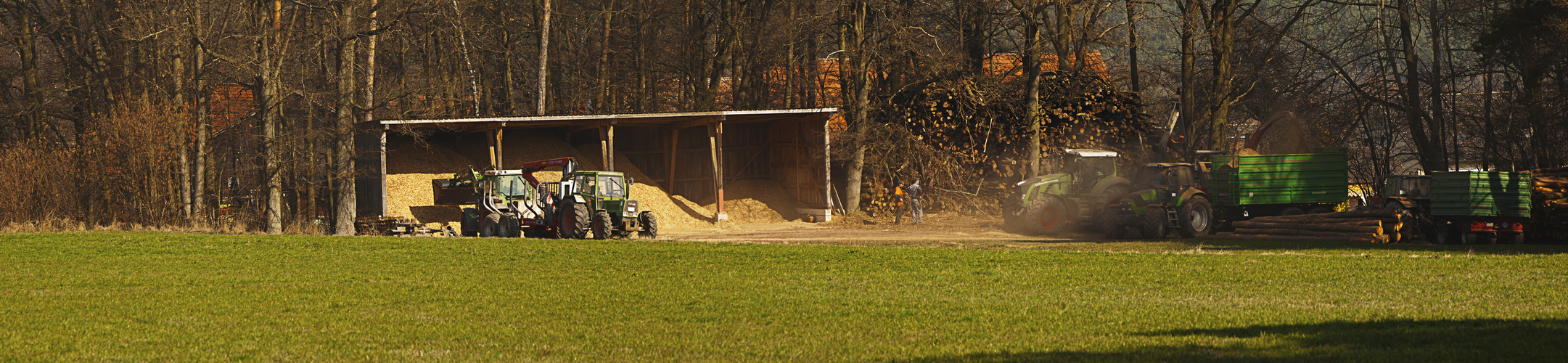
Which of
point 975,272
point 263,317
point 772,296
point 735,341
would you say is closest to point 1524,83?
point 975,272

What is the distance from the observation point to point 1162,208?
20.7 m

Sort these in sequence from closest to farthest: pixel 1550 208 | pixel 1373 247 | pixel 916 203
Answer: pixel 1373 247
pixel 1550 208
pixel 916 203

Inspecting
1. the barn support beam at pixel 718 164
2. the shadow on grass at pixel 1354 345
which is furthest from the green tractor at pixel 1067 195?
the shadow on grass at pixel 1354 345

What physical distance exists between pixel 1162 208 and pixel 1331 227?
2759 mm

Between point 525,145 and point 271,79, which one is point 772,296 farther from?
point 525,145

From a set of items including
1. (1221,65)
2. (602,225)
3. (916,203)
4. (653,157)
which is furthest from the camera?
(653,157)

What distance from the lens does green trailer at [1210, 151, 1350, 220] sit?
2181 centimetres

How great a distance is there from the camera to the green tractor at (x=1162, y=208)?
20.5 meters

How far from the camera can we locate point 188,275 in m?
12.9

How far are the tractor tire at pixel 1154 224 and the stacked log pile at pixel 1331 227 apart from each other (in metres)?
1.14

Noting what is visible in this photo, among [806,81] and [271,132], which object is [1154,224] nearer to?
[806,81]

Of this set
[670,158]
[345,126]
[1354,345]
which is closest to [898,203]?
[670,158]

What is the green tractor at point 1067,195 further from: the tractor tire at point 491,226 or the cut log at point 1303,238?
the tractor tire at point 491,226

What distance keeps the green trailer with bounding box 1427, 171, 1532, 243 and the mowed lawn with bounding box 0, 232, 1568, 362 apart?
2726mm
